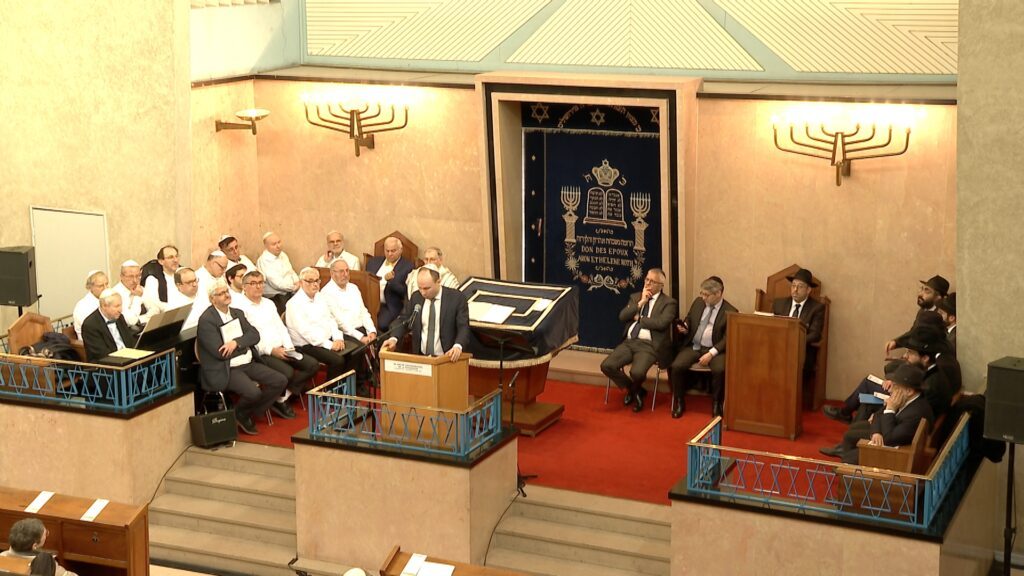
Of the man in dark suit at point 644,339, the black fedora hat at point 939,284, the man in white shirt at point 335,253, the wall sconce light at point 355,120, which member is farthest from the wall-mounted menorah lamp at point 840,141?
the man in white shirt at point 335,253

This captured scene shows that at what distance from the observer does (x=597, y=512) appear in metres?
10.1

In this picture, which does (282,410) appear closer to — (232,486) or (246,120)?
(232,486)

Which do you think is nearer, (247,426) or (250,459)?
(250,459)

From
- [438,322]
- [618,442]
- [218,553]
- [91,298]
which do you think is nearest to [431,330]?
[438,322]

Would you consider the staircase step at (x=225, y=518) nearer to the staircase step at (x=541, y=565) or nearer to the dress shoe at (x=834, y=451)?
the staircase step at (x=541, y=565)

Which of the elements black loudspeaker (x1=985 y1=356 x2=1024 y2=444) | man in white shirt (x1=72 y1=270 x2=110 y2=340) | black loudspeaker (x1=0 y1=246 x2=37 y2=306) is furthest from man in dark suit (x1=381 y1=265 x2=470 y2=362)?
black loudspeaker (x1=985 y1=356 x2=1024 y2=444)

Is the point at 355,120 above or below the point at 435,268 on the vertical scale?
above

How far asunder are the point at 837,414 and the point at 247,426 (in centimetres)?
484

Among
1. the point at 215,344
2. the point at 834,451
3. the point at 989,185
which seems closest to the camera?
the point at 989,185

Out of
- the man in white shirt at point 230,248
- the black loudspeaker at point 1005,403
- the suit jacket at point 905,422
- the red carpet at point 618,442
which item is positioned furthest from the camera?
the man in white shirt at point 230,248

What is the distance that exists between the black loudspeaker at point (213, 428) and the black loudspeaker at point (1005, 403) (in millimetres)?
5874

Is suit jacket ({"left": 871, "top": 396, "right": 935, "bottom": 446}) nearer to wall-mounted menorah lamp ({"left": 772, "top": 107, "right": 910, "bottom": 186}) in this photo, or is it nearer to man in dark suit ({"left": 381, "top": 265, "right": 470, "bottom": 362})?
man in dark suit ({"left": 381, "top": 265, "right": 470, "bottom": 362})

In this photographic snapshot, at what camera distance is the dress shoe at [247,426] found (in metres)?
11.7

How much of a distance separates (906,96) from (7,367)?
7.64 metres
